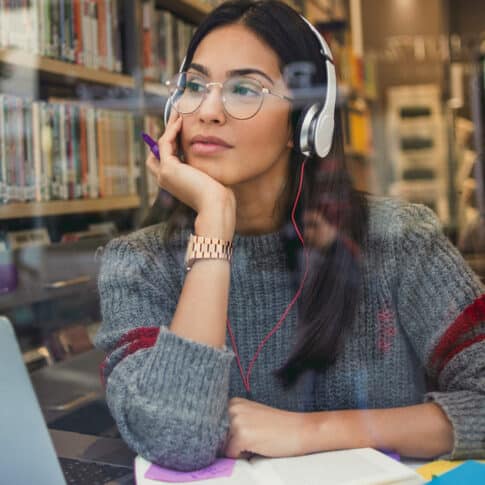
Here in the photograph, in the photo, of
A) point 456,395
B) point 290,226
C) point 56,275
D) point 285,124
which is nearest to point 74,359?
point 56,275

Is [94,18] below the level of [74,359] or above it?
above

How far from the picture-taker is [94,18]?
140 centimetres

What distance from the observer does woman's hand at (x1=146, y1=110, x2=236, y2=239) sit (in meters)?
0.86

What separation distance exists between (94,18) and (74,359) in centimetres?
66

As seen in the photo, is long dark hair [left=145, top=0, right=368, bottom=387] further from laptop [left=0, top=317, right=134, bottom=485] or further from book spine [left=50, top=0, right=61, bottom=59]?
book spine [left=50, top=0, right=61, bottom=59]

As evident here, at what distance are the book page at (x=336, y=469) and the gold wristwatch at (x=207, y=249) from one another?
23 centimetres

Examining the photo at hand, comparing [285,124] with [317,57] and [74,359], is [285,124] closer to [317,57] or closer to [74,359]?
[317,57]

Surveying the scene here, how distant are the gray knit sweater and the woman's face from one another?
4.1 inches

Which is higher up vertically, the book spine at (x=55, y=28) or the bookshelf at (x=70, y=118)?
the book spine at (x=55, y=28)

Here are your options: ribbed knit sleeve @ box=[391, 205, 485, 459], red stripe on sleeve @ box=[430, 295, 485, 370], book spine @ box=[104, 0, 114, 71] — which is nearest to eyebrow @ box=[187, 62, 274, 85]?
ribbed knit sleeve @ box=[391, 205, 485, 459]

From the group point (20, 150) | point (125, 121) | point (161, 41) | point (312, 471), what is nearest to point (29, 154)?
point (20, 150)

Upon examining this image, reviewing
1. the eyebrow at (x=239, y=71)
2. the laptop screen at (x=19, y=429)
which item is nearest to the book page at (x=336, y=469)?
the laptop screen at (x=19, y=429)

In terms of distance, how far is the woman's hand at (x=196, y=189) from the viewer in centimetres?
86

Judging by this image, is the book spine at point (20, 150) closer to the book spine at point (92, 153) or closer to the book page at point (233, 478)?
the book spine at point (92, 153)
